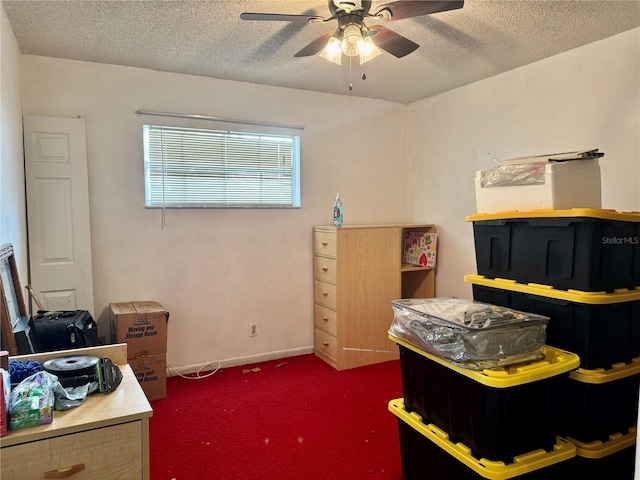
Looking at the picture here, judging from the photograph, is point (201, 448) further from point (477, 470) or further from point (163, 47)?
point (163, 47)

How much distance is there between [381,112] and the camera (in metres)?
4.02

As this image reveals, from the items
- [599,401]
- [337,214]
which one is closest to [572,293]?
[599,401]

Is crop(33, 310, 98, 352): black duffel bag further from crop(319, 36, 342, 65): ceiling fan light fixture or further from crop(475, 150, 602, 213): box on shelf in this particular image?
crop(475, 150, 602, 213): box on shelf

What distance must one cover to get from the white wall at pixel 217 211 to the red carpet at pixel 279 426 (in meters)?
0.46

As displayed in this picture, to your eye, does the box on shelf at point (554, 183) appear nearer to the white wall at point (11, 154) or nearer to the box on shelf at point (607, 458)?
the box on shelf at point (607, 458)

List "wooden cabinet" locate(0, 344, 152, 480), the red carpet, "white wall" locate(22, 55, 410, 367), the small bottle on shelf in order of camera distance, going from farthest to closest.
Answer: the small bottle on shelf < "white wall" locate(22, 55, 410, 367) < the red carpet < "wooden cabinet" locate(0, 344, 152, 480)

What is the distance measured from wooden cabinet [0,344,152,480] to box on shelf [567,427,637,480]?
168cm

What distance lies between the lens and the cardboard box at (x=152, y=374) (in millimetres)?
2830

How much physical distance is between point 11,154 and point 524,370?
9.05ft

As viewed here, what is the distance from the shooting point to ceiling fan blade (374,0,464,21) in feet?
5.59

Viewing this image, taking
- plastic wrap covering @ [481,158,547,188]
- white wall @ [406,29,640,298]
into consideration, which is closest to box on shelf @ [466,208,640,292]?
plastic wrap covering @ [481,158,547,188]

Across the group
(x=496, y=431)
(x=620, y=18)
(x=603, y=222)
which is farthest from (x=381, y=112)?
(x=496, y=431)

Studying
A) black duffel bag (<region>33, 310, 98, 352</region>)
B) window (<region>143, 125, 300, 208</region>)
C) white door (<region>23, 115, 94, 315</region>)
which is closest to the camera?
black duffel bag (<region>33, 310, 98, 352</region>)

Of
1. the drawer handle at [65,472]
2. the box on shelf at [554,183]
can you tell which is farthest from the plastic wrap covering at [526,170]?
the drawer handle at [65,472]
